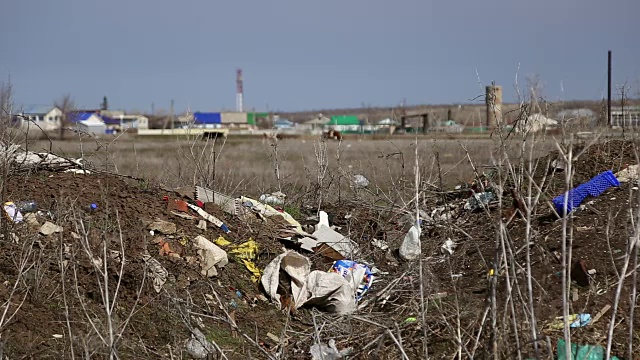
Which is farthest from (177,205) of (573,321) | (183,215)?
(573,321)

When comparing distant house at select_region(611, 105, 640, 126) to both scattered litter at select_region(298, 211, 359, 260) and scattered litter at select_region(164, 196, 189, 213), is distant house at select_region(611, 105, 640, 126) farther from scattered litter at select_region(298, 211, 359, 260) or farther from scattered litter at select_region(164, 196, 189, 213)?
scattered litter at select_region(164, 196, 189, 213)

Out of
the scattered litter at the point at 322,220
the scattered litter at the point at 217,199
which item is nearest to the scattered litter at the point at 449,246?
the scattered litter at the point at 322,220

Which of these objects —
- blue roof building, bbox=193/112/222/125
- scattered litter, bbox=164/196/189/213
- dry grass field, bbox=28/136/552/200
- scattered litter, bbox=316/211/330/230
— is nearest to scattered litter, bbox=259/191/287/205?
dry grass field, bbox=28/136/552/200

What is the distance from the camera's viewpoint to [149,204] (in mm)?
7078

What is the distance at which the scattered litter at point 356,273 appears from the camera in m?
6.39

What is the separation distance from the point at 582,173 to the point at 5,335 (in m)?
6.32

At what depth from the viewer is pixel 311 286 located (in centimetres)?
609

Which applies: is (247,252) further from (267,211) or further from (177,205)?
(267,211)

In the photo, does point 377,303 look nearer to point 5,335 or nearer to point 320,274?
point 320,274

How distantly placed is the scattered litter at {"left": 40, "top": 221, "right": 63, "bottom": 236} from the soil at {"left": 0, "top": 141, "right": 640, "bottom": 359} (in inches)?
1.7

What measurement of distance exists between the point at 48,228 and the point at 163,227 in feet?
3.22

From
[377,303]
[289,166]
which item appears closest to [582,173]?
[377,303]

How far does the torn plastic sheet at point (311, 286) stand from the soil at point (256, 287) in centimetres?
11

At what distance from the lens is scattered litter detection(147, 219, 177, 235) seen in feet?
21.7
